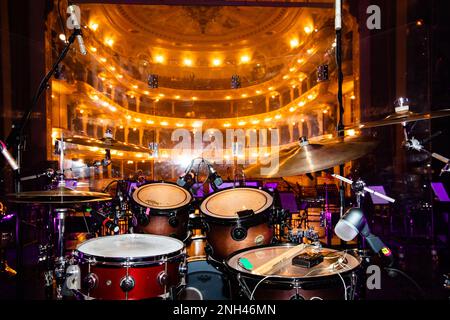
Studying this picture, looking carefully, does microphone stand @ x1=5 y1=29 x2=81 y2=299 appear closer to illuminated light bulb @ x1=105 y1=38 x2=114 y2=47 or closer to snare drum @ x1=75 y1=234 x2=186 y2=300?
snare drum @ x1=75 y1=234 x2=186 y2=300

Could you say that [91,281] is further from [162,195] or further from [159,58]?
[159,58]

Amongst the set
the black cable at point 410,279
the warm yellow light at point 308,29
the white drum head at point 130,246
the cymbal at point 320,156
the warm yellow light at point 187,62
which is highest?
the warm yellow light at point 308,29

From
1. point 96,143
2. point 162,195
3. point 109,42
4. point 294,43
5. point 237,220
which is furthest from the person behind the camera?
point 294,43

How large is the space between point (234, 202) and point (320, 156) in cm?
139

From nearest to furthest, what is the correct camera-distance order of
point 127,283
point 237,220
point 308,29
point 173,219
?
point 127,283 < point 237,220 < point 173,219 < point 308,29

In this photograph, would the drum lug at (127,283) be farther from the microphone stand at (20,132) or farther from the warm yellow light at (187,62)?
the warm yellow light at (187,62)

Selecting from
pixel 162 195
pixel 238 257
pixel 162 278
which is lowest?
pixel 162 278

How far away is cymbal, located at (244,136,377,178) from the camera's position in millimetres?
1943

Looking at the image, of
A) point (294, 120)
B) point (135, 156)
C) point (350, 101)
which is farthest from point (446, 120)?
point (135, 156)

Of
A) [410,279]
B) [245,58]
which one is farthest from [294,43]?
[410,279]

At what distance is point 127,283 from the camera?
1909mm

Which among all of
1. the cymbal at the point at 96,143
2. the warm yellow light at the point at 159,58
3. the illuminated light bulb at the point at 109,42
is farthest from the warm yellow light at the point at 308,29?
the cymbal at the point at 96,143

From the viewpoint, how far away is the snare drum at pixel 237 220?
9.44ft
